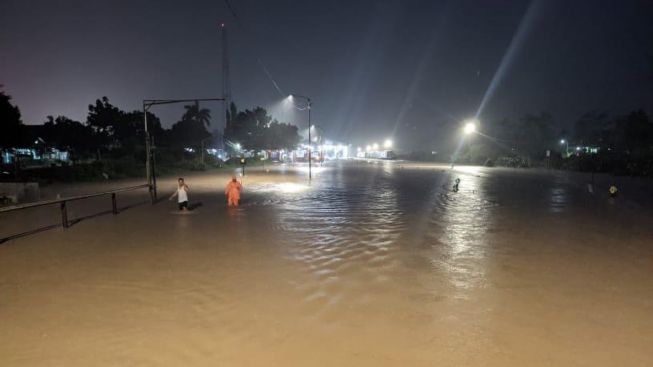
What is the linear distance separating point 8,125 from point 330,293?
3361 centimetres

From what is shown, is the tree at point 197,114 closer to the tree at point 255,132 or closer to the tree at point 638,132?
the tree at point 255,132

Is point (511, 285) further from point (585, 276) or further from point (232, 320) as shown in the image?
point (232, 320)

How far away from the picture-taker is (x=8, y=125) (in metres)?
29.3

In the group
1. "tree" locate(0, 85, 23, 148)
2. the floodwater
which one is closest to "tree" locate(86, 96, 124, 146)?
"tree" locate(0, 85, 23, 148)

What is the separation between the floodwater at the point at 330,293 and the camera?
433 centimetres

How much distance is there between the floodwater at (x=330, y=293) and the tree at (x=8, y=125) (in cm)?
2264

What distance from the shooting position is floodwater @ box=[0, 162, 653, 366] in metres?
4.33

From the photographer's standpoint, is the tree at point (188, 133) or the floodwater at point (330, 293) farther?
the tree at point (188, 133)

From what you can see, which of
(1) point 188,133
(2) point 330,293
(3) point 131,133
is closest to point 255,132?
(1) point 188,133

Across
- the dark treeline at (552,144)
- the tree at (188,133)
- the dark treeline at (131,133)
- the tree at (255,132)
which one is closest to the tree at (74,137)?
the dark treeline at (131,133)

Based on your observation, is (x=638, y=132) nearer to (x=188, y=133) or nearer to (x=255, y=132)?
(x=255, y=132)

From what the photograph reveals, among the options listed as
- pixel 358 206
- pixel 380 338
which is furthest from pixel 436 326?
pixel 358 206

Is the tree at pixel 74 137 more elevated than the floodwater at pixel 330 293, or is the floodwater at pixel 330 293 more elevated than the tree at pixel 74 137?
the tree at pixel 74 137

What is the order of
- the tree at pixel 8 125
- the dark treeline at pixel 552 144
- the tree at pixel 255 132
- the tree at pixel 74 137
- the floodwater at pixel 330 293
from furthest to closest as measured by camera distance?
the tree at pixel 255 132 < the tree at pixel 74 137 < the dark treeline at pixel 552 144 < the tree at pixel 8 125 < the floodwater at pixel 330 293
